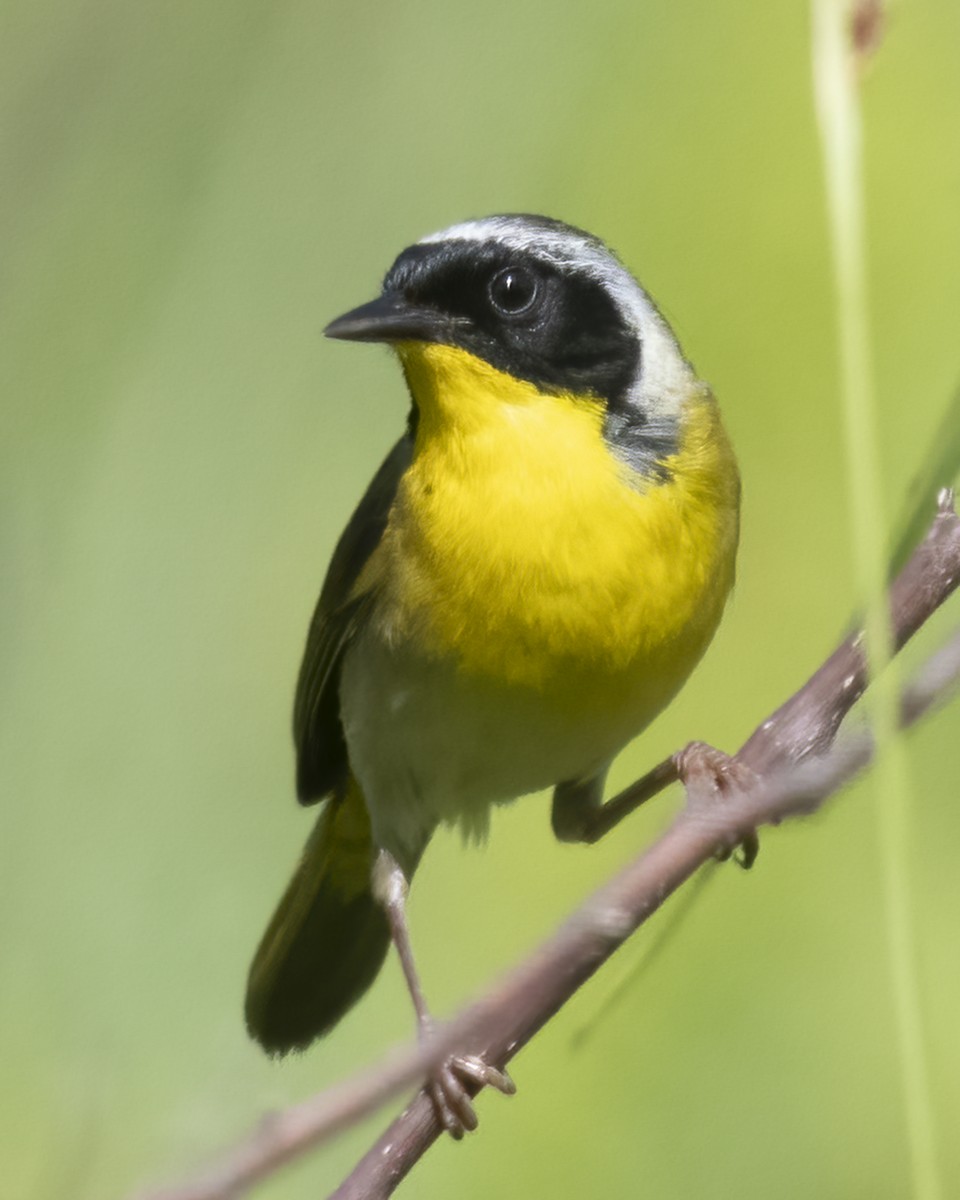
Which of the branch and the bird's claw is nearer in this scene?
the branch

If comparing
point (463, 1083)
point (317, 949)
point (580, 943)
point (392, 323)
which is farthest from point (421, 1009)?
point (580, 943)

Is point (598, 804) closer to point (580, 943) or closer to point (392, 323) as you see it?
point (392, 323)

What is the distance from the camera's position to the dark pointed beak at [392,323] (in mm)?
2316

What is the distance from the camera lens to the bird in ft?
7.46

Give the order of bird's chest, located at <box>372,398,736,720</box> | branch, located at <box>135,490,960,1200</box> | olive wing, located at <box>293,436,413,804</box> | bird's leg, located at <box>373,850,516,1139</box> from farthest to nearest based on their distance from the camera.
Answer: olive wing, located at <box>293,436,413,804</box> < bird's leg, located at <box>373,850,516,1139</box> < bird's chest, located at <box>372,398,736,720</box> < branch, located at <box>135,490,960,1200</box>

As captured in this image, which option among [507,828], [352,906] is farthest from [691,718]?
[352,906]

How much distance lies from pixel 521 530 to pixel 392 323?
349 mm

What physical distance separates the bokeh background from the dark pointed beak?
84 centimetres

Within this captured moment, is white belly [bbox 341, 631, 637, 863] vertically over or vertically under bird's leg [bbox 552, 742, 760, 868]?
over

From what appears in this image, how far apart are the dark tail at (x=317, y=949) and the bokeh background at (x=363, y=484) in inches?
2.7

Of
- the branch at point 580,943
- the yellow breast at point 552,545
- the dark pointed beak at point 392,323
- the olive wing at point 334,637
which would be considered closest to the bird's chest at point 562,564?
the yellow breast at point 552,545

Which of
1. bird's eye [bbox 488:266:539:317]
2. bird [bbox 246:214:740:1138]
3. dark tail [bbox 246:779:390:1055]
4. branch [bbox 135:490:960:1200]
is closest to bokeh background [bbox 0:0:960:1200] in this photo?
dark tail [bbox 246:779:390:1055]

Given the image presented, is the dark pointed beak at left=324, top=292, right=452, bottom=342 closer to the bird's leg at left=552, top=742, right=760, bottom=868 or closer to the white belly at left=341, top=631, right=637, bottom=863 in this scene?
the white belly at left=341, top=631, right=637, bottom=863

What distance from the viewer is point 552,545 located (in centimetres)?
226
